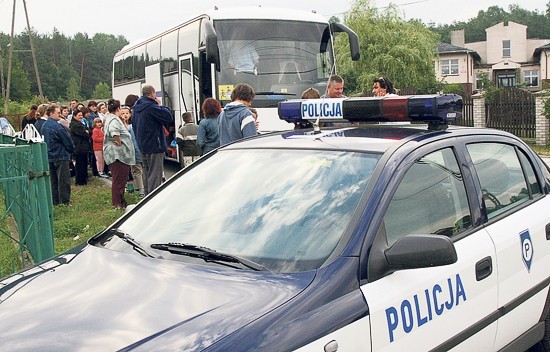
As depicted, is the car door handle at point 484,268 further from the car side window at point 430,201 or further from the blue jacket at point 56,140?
the blue jacket at point 56,140

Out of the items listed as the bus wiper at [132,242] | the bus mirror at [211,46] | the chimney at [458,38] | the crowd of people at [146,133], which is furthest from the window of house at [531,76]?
the bus wiper at [132,242]

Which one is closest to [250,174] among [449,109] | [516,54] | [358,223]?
[358,223]

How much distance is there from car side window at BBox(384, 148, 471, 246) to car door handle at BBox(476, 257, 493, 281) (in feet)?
0.60

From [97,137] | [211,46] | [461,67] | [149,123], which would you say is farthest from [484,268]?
[461,67]

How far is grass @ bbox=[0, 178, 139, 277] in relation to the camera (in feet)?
21.9

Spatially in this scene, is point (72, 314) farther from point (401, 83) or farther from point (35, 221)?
point (401, 83)

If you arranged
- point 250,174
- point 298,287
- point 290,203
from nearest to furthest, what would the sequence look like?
point 298,287, point 290,203, point 250,174

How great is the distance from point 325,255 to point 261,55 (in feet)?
34.5

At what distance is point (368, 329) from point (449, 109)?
152 centimetres

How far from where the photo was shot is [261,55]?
1285 cm

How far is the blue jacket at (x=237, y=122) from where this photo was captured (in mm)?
7273

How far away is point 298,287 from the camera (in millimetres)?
2496

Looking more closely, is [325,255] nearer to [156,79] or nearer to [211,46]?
[211,46]

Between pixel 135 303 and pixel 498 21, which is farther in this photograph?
pixel 498 21
